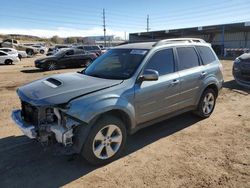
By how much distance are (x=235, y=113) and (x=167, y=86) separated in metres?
2.82

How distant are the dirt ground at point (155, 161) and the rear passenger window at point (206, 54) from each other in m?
1.45

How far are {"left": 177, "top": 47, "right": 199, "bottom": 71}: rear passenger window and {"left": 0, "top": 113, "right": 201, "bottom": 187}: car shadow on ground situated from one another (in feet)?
4.65

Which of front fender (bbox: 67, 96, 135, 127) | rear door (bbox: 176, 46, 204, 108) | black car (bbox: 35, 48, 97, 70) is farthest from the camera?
black car (bbox: 35, 48, 97, 70)

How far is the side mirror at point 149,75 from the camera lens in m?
4.48

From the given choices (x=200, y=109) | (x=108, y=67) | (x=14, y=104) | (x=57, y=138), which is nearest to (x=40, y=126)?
(x=57, y=138)

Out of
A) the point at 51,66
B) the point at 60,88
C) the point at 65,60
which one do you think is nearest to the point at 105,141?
the point at 60,88

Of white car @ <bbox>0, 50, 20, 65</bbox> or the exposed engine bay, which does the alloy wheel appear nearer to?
the exposed engine bay

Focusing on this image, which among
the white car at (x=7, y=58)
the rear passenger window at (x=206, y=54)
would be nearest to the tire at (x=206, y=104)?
the rear passenger window at (x=206, y=54)

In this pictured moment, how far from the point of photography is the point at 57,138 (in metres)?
3.88

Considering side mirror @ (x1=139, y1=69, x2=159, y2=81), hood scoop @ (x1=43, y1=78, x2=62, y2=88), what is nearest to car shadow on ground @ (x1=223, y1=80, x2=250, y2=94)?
side mirror @ (x1=139, y1=69, x2=159, y2=81)

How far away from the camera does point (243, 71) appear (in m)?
9.77

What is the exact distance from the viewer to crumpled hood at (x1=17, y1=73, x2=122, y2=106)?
388cm

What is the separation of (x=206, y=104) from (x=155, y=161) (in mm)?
2613

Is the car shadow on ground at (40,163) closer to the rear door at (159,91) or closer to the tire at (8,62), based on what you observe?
the rear door at (159,91)
